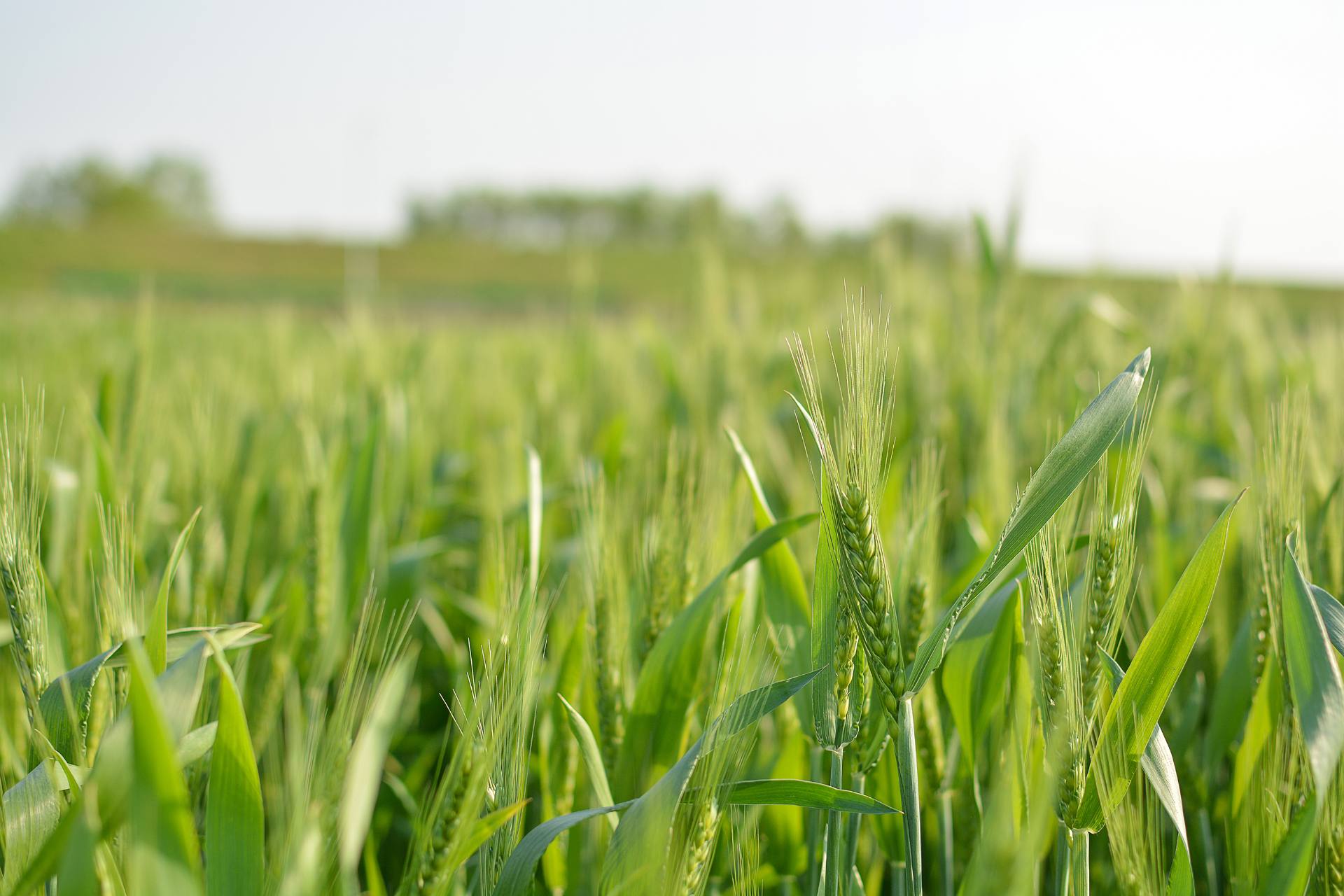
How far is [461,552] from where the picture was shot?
1576mm

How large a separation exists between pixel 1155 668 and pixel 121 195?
54053mm

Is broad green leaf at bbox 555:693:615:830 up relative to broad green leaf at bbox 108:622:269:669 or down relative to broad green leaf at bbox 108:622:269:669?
down

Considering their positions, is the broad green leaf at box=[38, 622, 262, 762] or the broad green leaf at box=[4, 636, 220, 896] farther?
the broad green leaf at box=[38, 622, 262, 762]

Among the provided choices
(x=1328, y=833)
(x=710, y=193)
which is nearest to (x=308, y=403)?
(x=1328, y=833)

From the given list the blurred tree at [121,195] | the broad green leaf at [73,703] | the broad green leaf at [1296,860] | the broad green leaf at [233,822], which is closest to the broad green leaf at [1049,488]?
the broad green leaf at [1296,860]

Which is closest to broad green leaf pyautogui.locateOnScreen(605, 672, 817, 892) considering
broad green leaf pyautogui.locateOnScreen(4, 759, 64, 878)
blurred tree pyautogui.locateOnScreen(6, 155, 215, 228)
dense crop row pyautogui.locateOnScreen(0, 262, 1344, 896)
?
dense crop row pyautogui.locateOnScreen(0, 262, 1344, 896)

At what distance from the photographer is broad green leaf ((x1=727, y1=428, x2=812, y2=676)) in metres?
0.68

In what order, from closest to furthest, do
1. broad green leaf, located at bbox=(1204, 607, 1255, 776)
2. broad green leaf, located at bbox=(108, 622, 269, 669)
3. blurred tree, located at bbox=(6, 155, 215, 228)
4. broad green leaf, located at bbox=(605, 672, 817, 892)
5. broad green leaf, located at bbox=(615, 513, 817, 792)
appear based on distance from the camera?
1. broad green leaf, located at bbox=(605, 672, 817, 892)
2. broad green leaf, located at bbox=(108, 622, 269, 669)
3. broad green leaf, located at bbox=(615, 513, 817, 792)
4. broad green leaf, located at bbox=(1204, 607, 1255, 776)
5. blurred tree, located at bbox=(6, 155, 215, 228)

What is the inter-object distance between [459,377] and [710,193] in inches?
54.0

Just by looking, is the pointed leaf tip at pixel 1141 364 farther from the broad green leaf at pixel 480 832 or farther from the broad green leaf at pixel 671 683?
the broad green leaf at pixel 480 832

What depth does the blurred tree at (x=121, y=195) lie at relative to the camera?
144 ft

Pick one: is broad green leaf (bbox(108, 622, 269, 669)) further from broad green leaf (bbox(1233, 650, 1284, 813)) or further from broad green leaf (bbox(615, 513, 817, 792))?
broad green leaf (bbox(1233, 650, 1284, 813))

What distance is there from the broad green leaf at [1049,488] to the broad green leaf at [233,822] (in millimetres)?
369

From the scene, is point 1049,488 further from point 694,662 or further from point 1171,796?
point 694,662
